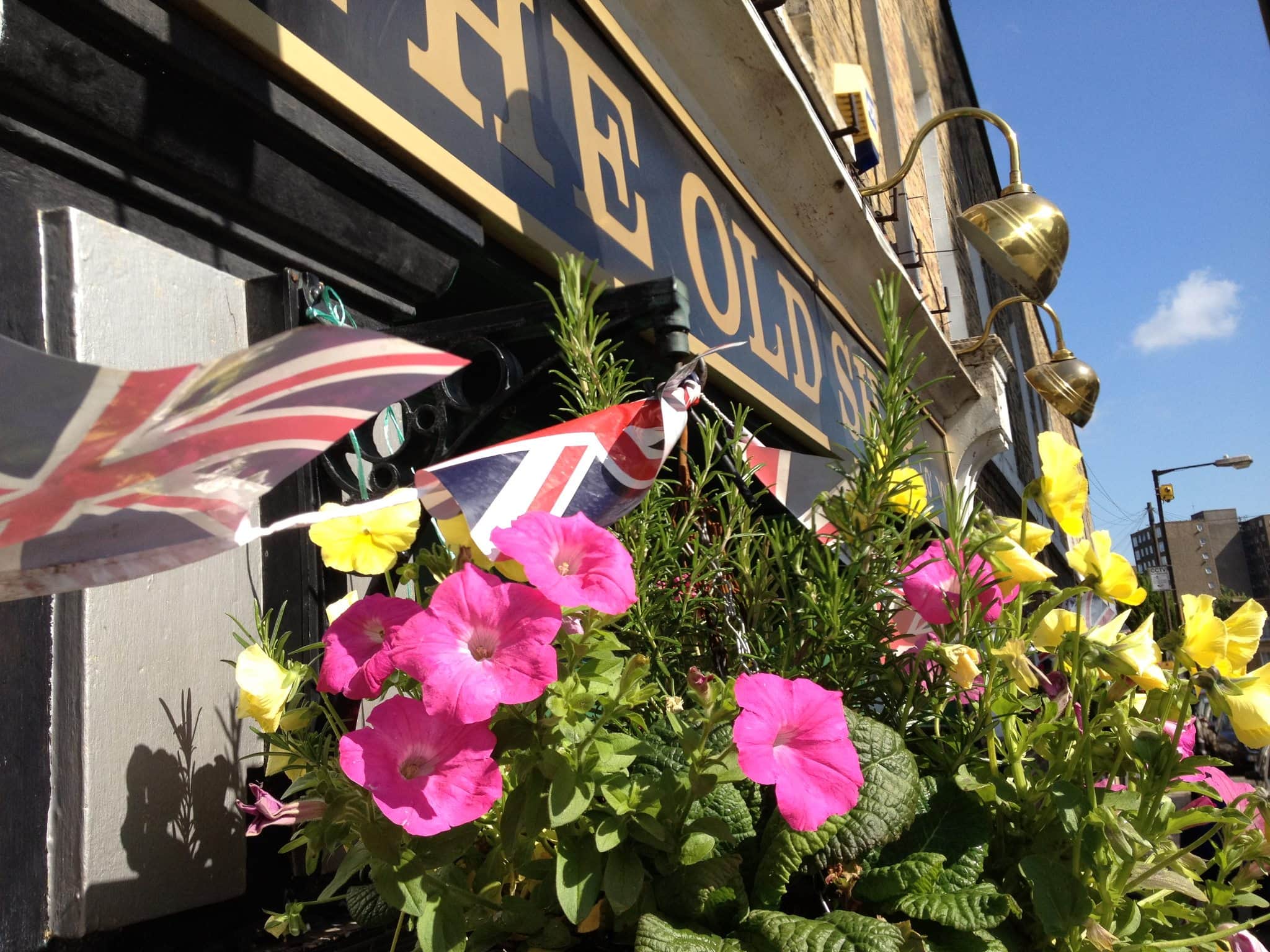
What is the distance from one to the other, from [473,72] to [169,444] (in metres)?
1.91

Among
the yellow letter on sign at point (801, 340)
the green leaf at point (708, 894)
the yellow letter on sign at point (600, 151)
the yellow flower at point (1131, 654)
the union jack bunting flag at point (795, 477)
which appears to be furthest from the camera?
the yellow letter on sign at point (801, 340)

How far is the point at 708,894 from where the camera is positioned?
37.2 inches

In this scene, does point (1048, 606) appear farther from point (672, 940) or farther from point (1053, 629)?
point (672, 940)

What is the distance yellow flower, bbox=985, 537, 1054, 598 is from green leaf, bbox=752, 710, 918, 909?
0.25 m

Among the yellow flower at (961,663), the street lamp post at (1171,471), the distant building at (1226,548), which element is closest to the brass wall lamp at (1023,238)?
the yellow flower at (961,663)

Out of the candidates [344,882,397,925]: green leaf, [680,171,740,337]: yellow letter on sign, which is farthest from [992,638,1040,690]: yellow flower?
[680,171,740,337]: yellow letter on sign

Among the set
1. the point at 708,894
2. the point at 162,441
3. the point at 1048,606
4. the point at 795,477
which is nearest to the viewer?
the point at 162,441

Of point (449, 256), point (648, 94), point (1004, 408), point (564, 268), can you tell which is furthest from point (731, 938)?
point (1004, 408)

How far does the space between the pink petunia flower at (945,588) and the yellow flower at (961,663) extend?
2.5 inches

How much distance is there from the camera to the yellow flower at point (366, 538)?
1111 millimetres

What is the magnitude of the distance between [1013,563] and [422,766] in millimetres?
650

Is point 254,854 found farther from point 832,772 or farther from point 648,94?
point 648,94

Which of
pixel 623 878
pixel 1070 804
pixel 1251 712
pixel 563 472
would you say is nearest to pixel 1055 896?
pixel 1070 804

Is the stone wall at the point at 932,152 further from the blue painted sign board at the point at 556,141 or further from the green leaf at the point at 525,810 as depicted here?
the green leaf at the point at 525,810
